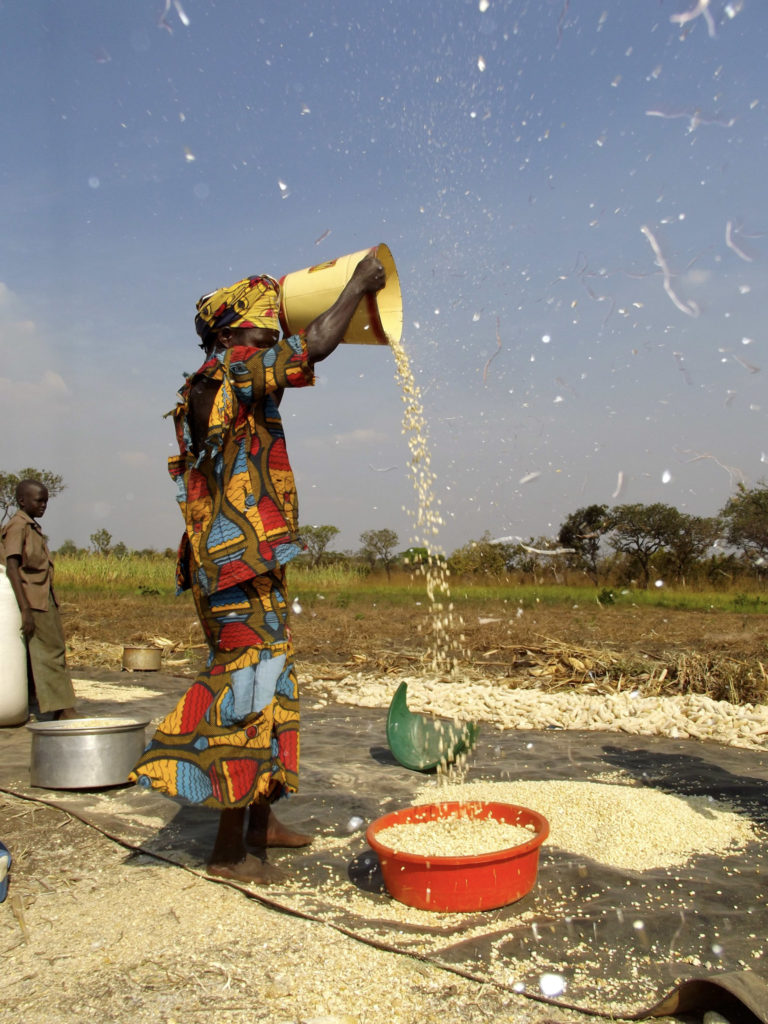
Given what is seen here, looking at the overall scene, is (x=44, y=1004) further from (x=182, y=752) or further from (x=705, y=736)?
(x=705, y=736)

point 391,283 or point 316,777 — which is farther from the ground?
point 391,283

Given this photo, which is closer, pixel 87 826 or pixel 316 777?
pixel 87 826

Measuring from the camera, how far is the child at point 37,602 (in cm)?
484

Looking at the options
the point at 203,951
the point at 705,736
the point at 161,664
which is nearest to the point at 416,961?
the point at 203,951

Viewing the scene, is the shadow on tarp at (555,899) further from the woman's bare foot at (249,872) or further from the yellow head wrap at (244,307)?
the yellow head wrap at (244,307)

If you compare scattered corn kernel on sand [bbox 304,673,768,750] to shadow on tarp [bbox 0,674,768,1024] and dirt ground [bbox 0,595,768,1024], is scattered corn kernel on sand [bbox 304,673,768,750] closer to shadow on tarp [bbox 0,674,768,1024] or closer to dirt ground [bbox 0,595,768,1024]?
shadow on tarp [bbox 0,674,768,1024]

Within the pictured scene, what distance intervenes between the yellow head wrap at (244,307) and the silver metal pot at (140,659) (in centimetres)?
535

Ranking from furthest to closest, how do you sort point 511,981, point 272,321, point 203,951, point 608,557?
point 608,557
point 272,321
point 203,951
point 511,981

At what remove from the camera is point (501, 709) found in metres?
5.30

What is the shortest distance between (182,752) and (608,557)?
2086 cm

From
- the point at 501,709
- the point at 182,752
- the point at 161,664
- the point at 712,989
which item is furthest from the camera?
the point at 161,664

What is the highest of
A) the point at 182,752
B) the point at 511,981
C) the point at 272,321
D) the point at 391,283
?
the point at 391,283

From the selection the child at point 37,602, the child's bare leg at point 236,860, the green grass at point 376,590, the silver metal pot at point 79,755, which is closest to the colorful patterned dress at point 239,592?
the child's bare leg at point 236,860

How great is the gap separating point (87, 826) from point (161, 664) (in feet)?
16.2
